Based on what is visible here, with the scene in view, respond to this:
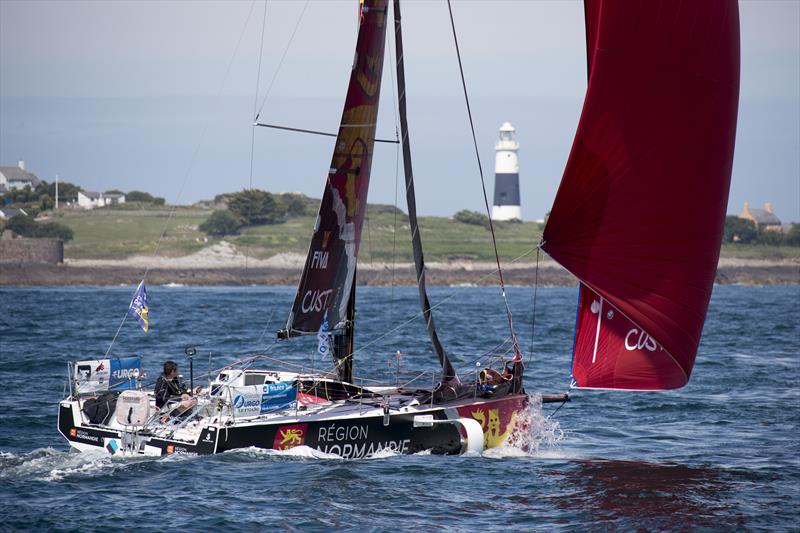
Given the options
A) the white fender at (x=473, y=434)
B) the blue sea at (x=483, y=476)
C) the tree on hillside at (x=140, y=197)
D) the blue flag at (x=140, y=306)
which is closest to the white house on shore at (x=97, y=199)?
the tree on hillside at (x=140, y=197)

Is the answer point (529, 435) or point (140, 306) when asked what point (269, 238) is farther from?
point (529, 435)

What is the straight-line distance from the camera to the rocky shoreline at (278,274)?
3905 inches

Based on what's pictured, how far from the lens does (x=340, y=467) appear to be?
16.5 meters

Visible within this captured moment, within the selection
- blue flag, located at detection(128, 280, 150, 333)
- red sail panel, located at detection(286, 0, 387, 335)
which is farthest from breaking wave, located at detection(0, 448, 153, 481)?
red sail panel, located at detection(286, 0, 387, 335)

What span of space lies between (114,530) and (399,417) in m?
5.16

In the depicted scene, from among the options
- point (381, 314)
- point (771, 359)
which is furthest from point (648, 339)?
point (381, 314)

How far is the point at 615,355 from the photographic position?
16828 millimetres

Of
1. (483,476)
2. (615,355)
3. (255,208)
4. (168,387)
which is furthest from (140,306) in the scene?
(255,208)

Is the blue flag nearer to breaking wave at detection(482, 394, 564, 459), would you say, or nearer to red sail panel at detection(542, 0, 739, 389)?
breaking wave at detection(482, 394, 564, 459)

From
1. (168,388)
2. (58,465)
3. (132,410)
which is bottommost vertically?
(58,465)

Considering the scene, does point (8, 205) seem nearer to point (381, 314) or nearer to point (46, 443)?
point (381, 314)

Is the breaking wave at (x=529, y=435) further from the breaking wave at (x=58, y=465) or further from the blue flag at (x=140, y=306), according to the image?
the blue flag at (x=140, y=306)

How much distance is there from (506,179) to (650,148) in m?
129

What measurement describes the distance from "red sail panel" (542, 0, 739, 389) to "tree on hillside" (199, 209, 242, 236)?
10857cm
